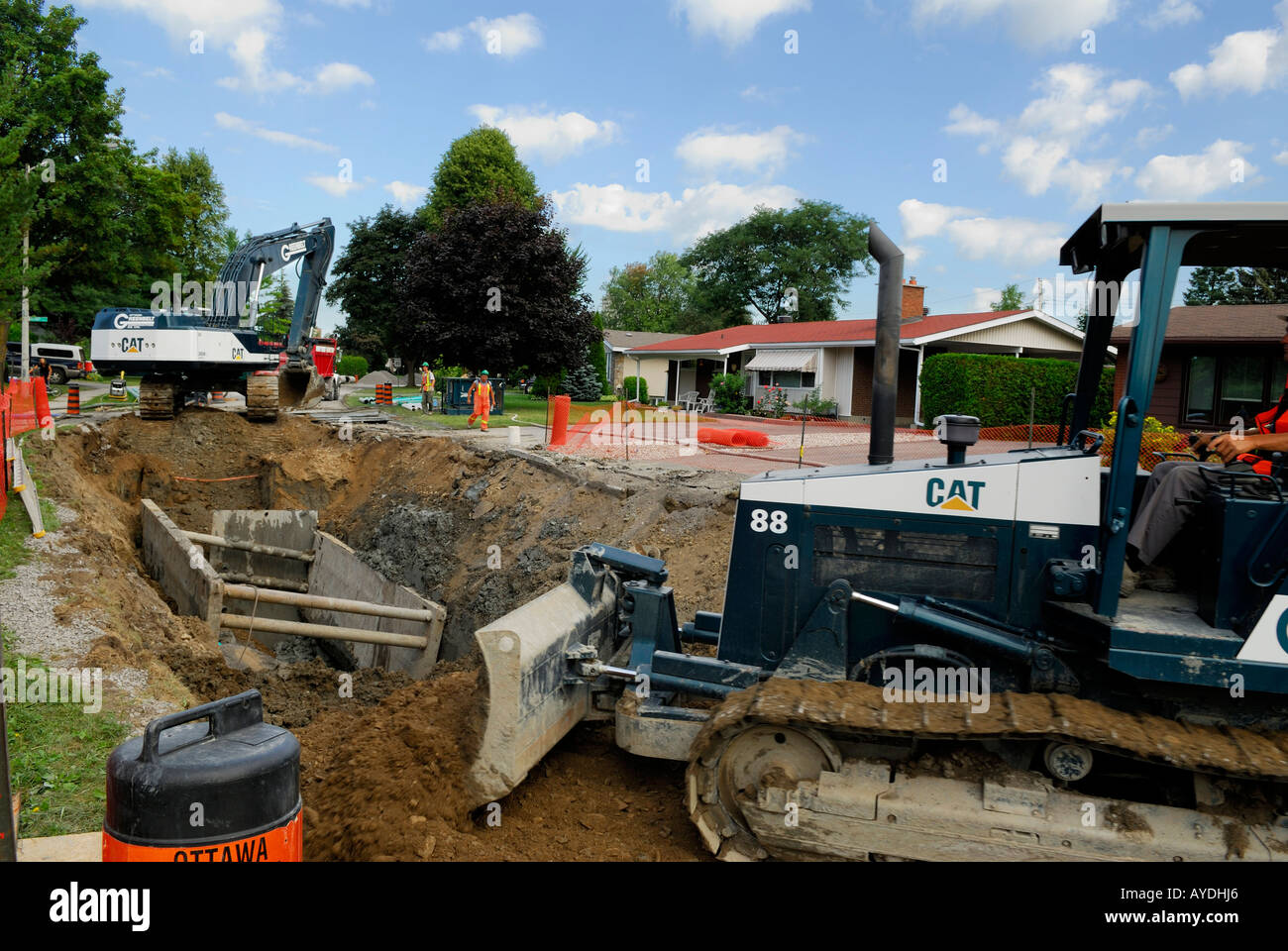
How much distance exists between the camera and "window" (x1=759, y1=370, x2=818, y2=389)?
32.8 metres

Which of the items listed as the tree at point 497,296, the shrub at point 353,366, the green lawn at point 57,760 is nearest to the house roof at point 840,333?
the tree at point 497,296

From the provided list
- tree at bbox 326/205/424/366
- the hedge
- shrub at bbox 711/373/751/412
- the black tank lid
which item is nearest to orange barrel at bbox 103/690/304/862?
the black tank lid

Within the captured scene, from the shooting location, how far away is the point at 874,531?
4.46 m

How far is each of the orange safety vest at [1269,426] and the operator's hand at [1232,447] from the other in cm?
23

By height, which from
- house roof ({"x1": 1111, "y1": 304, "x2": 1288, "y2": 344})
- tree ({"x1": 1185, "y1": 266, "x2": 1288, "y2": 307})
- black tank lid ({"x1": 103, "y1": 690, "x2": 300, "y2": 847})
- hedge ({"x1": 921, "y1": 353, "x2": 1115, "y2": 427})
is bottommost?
black tank lid ({"x1": 103, "y1": 690, "x2": 300, "y2": 847})

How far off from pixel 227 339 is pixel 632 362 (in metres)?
33.5

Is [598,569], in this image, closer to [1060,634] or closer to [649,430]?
[1060,634]

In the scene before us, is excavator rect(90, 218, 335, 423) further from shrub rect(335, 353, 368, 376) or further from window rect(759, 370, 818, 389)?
shrub rect(335, 353, 368, 376)

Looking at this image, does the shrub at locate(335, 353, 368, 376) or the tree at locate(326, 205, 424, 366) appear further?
the shrub at locate(335, 353, 368, 376)

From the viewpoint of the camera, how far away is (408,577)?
44.5 ft

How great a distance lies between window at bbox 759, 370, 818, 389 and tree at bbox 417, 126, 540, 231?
24.7 m

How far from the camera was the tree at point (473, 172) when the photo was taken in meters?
54.0
